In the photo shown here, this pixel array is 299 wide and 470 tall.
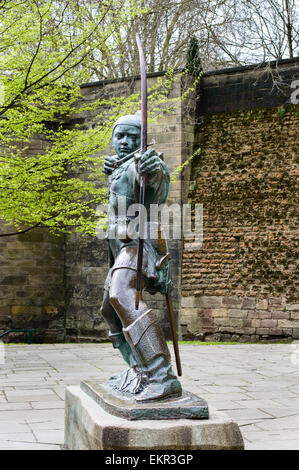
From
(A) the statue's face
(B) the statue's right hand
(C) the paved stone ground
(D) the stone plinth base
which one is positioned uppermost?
(A) the statue's face

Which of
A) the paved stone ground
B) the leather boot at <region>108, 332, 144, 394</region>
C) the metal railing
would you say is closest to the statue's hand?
the leather boot at <region>108, 332, 144, 394</region>

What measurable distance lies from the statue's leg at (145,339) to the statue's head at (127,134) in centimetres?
82

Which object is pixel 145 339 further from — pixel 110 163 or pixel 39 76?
pixel 39 76

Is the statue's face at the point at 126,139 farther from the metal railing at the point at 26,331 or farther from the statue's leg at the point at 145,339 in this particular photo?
the metal railing at the point at 26,331

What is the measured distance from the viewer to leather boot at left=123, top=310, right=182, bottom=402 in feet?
9.80

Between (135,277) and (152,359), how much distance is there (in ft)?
1.59

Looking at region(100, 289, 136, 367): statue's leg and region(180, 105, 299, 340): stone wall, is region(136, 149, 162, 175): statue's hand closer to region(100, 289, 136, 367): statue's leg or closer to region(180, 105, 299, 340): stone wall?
region(100, 289, 136, 367): statue's leg

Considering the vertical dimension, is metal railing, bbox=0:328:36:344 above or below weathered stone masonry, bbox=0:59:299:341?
below

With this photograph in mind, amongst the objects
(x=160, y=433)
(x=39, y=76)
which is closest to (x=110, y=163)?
(x=160, y=433)

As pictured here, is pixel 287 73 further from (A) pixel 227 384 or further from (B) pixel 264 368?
(A) pixel 227 384

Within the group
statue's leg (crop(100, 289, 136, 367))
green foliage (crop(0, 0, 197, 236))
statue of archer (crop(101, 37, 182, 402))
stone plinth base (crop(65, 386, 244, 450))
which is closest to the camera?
stone plinth base (crop(65, 386, 244, 450))

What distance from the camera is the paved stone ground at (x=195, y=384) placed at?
13.3 feet

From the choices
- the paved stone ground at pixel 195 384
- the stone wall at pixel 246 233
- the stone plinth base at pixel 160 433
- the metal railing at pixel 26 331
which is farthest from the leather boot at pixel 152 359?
the metal railing at pixel 26 331

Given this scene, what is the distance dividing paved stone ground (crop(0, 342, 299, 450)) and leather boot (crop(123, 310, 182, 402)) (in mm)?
981
